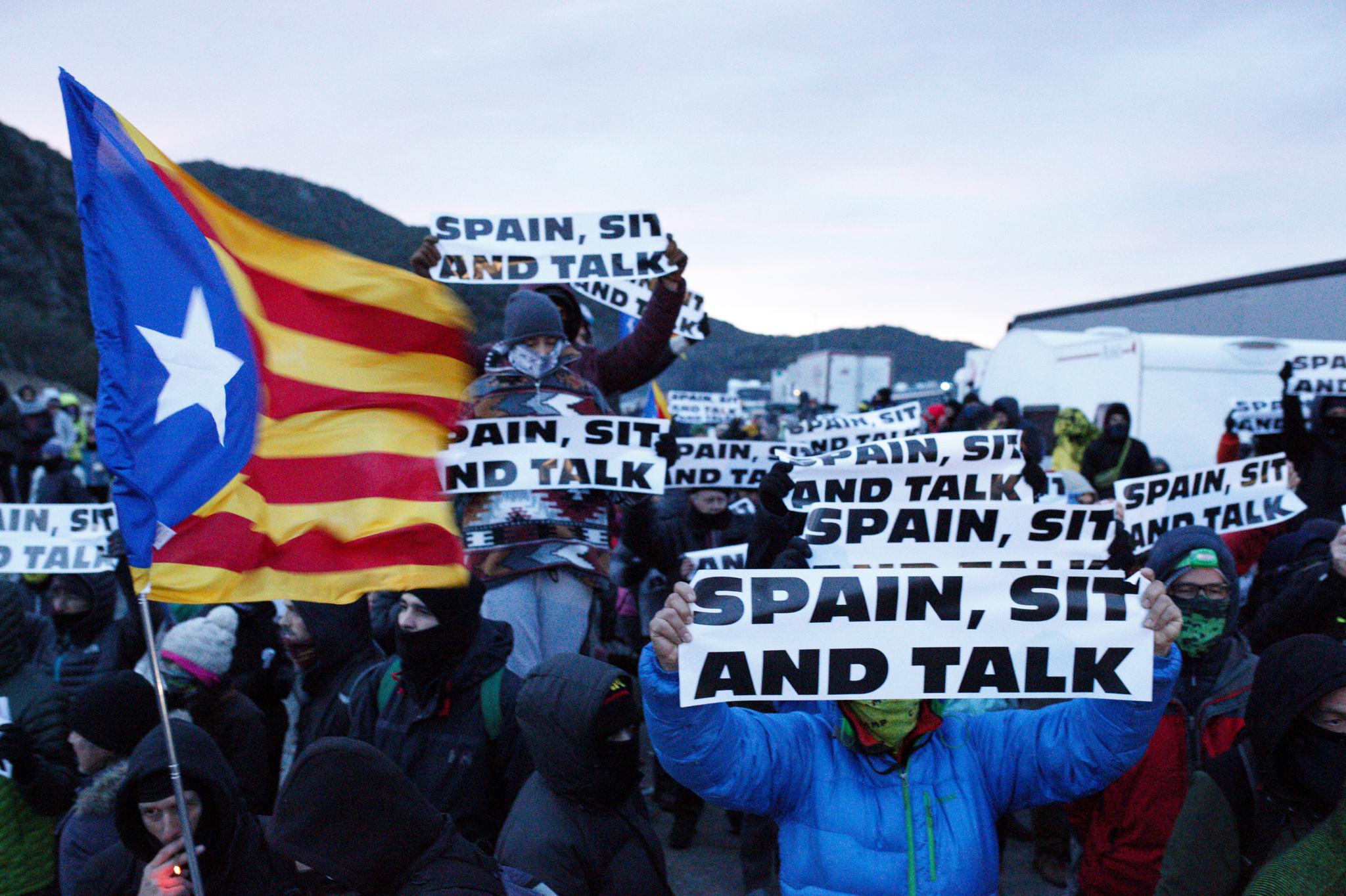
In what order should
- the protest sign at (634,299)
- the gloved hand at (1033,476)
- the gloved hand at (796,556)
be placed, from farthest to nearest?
1. the protest sign at (634,299)
2. the gloved hand at (796,556)
3. the gloved hand at (1033,476)

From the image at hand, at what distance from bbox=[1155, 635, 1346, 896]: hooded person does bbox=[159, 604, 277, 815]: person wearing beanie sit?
3183 millimetres

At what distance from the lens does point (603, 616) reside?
502cm

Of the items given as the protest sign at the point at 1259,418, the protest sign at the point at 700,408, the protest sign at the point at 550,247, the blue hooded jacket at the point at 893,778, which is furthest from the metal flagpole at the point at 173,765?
the protest sign at the point at 700,408

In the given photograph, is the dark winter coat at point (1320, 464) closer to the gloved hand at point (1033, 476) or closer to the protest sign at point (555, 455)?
the gloved hand at point (1033, 476)

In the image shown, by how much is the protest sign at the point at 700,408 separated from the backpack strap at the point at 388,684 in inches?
444

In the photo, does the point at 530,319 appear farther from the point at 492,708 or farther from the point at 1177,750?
the point at 1177,750

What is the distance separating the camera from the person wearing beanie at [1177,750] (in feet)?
10.6

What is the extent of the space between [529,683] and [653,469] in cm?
184

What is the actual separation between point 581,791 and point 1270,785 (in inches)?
72.3

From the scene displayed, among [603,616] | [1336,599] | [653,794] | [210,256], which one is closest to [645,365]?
[603,616]

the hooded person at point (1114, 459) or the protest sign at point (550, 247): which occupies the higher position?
the protest sign at point (550, 247)

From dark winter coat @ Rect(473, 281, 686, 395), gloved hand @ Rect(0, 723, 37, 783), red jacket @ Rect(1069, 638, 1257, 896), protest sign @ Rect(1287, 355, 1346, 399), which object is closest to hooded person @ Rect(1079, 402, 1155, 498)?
protest sign @ Rect(1287, 355, 1346, 399)

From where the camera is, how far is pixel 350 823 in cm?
230

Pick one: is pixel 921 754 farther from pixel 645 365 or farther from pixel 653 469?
pixel 645 365
